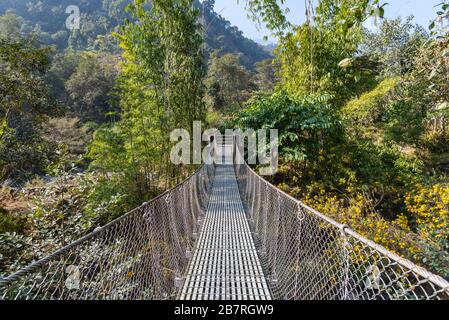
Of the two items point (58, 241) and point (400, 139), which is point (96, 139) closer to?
point (58, 241)

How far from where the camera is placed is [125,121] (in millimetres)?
4562

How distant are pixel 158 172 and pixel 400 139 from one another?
6.68 m

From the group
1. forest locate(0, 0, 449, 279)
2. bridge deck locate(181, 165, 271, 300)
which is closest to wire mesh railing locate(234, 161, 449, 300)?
bridge deck locate(181, 165, 271, 300)

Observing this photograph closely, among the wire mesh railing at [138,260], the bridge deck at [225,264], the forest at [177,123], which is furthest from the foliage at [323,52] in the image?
the wire mesh railing at [138,260]

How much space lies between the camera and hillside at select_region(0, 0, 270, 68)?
35219 millimetres

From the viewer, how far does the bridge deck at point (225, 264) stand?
68.2 inches

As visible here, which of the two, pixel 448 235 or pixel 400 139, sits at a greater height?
pixel 400 139

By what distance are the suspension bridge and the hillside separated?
32840 mm

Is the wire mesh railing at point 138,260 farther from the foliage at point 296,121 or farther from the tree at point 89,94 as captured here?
the tree at point 89,94

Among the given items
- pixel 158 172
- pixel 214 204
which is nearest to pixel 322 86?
pixel 214 204

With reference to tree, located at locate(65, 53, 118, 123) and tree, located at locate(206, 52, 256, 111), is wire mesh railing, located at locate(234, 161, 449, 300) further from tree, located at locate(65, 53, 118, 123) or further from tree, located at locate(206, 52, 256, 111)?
tree, located at locate(206, 52, 256, 111)

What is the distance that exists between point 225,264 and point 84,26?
46.2 metres
